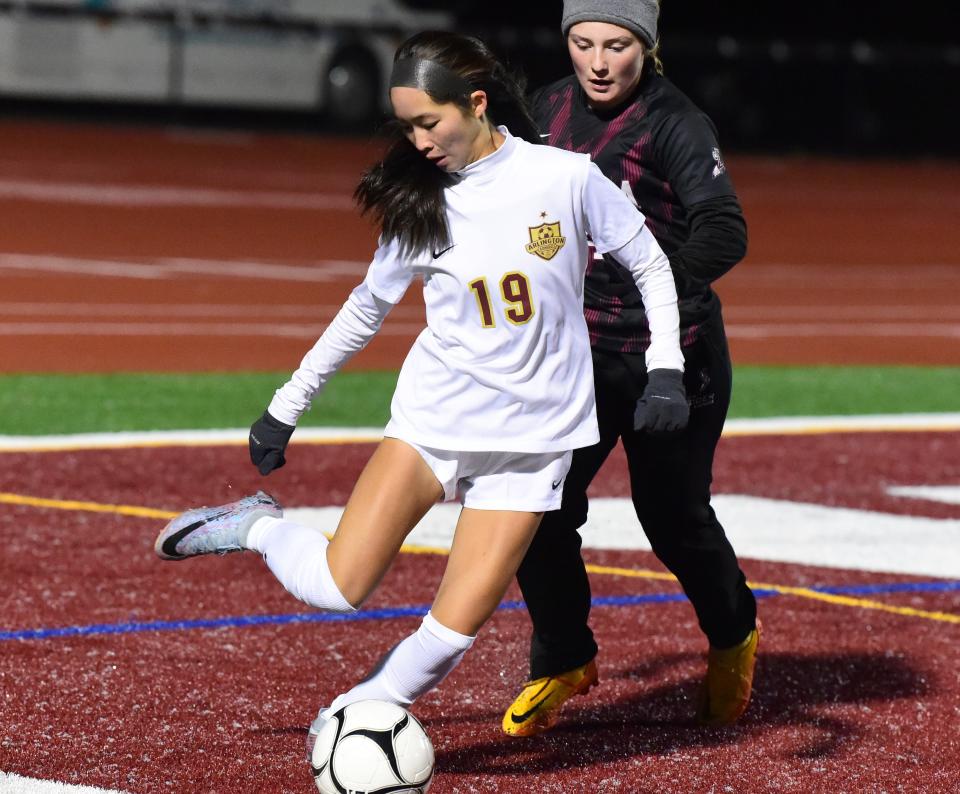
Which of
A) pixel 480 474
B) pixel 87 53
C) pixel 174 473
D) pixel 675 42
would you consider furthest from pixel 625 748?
pixel 675 42

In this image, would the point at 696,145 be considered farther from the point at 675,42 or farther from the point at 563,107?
the point at 675,42

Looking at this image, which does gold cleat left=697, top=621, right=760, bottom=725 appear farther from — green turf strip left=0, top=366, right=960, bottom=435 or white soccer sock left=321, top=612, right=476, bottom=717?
green turf strip left=0, top=366, right=960, bottom=435

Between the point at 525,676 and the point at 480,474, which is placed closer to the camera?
the point at 480,474

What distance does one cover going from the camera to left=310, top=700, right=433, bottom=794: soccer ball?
4383mm

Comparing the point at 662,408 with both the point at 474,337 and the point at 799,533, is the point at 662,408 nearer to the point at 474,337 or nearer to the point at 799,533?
the point at 474,337

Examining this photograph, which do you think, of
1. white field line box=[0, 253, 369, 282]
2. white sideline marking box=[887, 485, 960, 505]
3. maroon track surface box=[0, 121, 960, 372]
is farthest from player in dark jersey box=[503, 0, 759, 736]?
white field line box=[0, 253, 369, 282]

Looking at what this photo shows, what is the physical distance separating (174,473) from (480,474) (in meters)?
4.50

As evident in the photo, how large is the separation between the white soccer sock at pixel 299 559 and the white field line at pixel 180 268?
1197 centimetres

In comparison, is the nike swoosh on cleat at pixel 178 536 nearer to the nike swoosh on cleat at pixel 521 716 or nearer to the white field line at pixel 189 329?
the nike swoosh on cleat at pixel 521 716

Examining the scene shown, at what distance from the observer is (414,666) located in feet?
14.7

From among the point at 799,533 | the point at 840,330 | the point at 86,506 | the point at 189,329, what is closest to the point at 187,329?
the point at 189,329

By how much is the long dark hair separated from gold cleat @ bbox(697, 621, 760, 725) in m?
1.72

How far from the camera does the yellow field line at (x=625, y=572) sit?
6.85 metres

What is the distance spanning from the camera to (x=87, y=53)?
→ 31531mm
